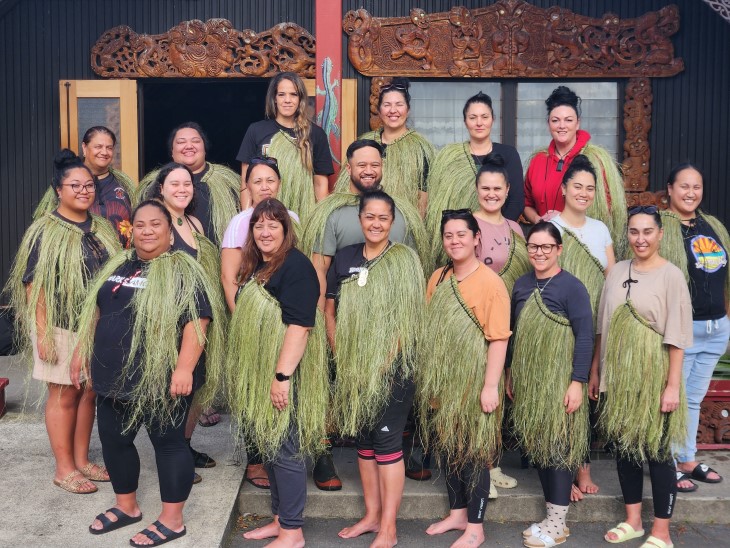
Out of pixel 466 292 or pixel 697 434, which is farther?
pixel 697 434

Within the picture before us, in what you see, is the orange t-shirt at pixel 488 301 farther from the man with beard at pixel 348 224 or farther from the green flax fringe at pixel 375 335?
the man with beard at pixel 348 224

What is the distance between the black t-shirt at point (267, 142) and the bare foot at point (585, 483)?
6.20 ft

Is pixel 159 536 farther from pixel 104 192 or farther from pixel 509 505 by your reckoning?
pixel 104 192

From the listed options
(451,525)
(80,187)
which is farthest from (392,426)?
(80,187)

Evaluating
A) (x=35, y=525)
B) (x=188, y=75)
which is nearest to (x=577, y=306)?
(x=35, y=525)

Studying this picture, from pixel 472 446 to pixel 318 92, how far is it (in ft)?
8.74

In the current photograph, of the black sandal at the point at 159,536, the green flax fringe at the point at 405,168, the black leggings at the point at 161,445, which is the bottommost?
the black sandal at the point at 159,536

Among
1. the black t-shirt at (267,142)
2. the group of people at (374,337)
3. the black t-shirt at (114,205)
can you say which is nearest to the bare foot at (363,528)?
the group of people at (374,337)

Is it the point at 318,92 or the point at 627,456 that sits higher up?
the point at 318,92

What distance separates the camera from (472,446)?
351 cm

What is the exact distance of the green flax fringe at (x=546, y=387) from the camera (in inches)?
139

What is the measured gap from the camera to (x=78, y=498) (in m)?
3.84

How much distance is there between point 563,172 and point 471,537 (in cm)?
169

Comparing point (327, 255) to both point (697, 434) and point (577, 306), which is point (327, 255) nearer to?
point (577, 306)
